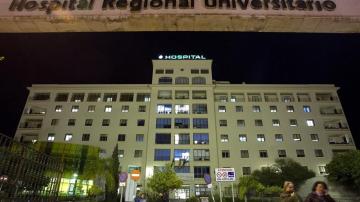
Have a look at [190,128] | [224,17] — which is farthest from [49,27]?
[190,128]

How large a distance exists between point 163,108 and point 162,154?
9.16m

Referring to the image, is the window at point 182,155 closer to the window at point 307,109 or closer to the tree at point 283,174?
the tree at point 283,174

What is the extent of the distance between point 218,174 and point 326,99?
46.9 m

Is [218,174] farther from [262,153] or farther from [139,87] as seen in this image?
[139,87]

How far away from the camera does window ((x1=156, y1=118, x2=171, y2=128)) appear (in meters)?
47.0

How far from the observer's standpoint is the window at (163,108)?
48.6 metres

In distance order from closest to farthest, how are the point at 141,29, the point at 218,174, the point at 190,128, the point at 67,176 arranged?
1. the point at 141,29
2. the point at 218,174
3. the point at 67,176
4. the point at 190,128

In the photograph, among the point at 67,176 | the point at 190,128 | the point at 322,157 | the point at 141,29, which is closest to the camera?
the point at 141,29

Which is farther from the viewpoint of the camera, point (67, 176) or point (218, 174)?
point (67, 176)

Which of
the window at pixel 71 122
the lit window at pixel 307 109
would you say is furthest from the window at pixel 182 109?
the lit window at pixel 307 109

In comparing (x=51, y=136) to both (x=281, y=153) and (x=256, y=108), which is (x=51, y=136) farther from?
(x=281, y=153)

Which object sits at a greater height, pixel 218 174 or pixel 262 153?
pixel 262 153

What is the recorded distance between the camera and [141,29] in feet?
18.8

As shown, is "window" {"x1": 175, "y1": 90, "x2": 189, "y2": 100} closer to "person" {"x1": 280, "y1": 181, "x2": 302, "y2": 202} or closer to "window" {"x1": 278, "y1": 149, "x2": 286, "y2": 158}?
"window" {"x1": 278, "y1": 149, "x2": 286, "y2": 158}
